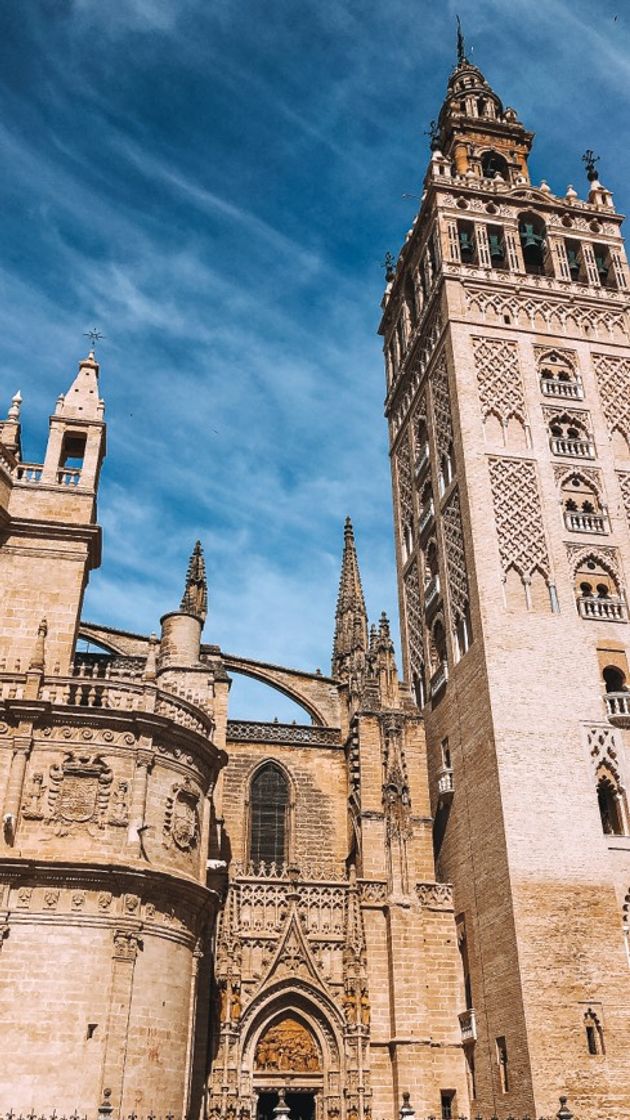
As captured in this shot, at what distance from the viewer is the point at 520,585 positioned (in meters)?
25.0

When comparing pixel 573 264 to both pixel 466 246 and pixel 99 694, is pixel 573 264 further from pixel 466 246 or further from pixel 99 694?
pixel 99 694

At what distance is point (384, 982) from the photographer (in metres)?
21.9

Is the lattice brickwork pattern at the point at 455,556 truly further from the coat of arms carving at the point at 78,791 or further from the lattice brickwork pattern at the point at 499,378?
the coat of arms carving at the point at 78,791

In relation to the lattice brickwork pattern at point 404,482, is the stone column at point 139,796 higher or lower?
lower

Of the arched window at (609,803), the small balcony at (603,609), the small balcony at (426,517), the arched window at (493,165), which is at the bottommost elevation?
the arched window at (609,803)

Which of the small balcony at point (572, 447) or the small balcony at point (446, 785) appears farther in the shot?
the small balcony at point (572, 447)

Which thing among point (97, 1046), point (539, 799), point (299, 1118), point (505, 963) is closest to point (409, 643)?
point (539, 799)

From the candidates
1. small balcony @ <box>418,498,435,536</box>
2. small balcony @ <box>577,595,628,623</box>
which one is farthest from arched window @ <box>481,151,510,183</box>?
Answer: small balcony @ <box>577,595,628,623</box>

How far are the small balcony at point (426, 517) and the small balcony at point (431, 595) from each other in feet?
5.93

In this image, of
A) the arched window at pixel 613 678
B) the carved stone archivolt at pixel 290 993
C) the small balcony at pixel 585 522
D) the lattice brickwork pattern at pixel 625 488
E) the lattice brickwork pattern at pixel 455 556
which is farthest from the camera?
the lattice brickwork pattern at pixel 625 488

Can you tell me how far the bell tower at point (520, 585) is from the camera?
789 inches

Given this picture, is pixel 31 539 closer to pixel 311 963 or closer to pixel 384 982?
pixel 311 963

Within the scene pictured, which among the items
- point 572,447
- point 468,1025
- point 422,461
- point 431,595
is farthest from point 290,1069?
point 422,461

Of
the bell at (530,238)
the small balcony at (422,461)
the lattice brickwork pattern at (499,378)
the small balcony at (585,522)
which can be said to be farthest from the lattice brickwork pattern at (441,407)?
the bell at (530,238)
